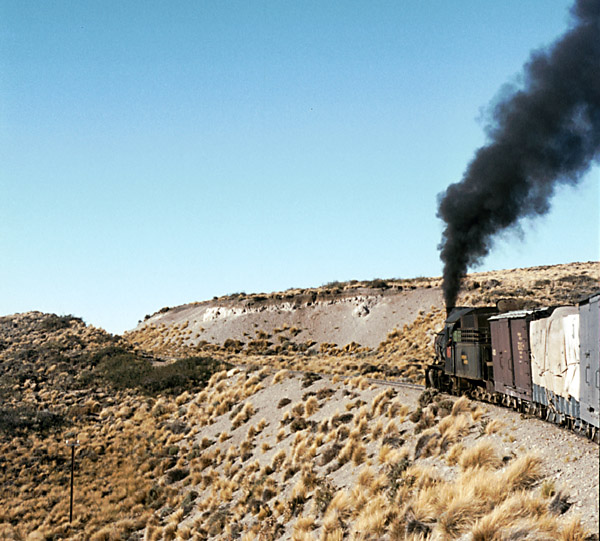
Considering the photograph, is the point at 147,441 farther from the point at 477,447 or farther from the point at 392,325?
the point at 392,325

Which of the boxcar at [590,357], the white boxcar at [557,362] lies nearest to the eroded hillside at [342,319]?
the white boxcar at [557,362]

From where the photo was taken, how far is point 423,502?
1409 centimetres

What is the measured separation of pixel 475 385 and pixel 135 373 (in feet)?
111

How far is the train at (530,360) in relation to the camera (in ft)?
42.6

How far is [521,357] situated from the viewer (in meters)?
18.7

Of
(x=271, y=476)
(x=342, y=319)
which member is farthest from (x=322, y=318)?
(x=271, y=476)

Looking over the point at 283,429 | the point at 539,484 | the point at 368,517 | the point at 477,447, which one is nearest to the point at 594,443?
the point at 539,484

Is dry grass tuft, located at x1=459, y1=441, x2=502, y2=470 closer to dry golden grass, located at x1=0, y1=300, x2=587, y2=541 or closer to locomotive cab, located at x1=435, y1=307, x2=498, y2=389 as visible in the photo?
dry golden grass, located at x1=0, y1=300, x2=587, y2=541

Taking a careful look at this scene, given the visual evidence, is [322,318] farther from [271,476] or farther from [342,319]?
[271,476]

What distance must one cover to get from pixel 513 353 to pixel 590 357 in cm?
689

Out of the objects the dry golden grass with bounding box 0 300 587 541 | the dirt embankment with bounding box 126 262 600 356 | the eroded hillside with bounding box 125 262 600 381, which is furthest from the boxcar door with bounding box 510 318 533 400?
the dirt embankment with bounding box 126 262 600 356

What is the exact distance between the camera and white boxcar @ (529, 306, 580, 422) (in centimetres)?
1398

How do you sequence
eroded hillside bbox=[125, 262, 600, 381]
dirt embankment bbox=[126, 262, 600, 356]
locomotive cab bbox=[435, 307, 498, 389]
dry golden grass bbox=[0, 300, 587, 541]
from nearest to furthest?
dry golden grass bbox=[0, 300, 587, 541]
locomotive cab bbox=[435, 307, 498, 389]
eroded hillside bbox=[125, 262, 600, 381]
dirt embankment bbox=[126, 262, 600, 356]

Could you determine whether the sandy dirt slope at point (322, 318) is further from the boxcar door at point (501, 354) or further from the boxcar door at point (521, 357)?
the boxcar door at point (521, 357)
